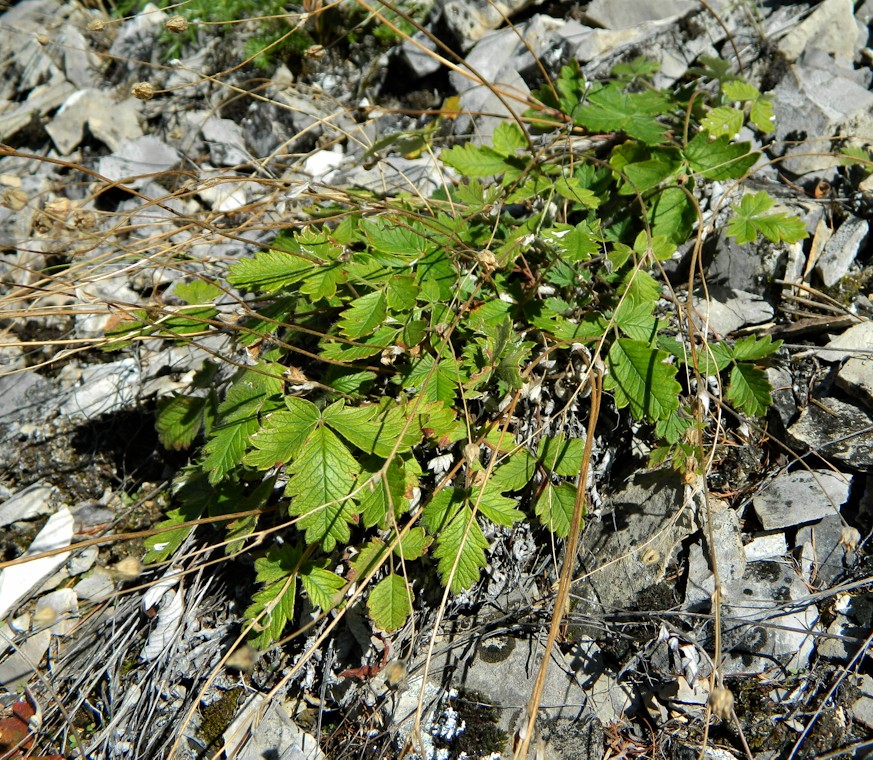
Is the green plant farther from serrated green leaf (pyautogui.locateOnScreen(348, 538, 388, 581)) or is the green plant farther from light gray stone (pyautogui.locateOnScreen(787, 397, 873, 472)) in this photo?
light gray stone (pyautogui.locateOnScreen(787, 397, 873, 472))

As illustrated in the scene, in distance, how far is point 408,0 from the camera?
13.0 feet

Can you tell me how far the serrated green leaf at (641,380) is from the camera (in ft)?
7.07

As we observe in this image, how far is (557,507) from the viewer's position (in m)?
2.22

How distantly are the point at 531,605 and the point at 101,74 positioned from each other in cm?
441

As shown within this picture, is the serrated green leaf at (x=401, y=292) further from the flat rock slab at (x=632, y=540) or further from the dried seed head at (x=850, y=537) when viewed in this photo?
the dried seed head at (x=850, y=537)

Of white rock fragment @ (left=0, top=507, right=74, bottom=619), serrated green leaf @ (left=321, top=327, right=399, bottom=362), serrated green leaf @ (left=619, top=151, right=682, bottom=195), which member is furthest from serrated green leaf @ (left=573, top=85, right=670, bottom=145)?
white rock fragment @ (left=0, top=507, right=74, bottom=619)

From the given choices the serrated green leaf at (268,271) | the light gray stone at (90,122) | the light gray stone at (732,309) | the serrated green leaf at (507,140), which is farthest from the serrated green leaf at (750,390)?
the light gray stone at (90,122)

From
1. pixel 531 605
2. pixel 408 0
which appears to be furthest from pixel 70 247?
pixel 531 605

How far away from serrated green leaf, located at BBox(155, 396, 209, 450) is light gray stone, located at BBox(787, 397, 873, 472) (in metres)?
2.31

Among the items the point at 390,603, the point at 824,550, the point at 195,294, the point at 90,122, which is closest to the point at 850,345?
the point at 824,550

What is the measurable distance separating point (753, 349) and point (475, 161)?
133 centimetres

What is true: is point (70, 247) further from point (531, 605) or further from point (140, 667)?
point (531, 605)

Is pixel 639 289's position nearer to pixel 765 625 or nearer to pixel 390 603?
pixel 765 625

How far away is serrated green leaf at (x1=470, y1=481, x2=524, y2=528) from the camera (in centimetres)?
216
